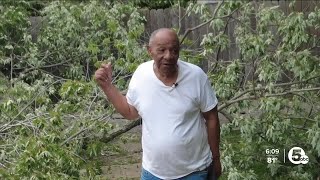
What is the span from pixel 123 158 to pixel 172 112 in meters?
3.89

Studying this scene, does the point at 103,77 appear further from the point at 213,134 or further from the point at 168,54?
the point at 213,134

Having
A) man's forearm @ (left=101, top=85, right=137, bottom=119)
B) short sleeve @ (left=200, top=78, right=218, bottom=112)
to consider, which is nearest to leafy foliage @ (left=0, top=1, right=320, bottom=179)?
man's forearm @ (left=101, top=85, right=137, bottom=119)

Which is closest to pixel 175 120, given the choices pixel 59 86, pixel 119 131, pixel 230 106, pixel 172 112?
pixel 172 112

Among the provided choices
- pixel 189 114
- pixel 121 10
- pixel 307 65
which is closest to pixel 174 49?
pixel 189 114

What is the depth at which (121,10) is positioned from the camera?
8.53m

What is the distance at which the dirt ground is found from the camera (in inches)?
275

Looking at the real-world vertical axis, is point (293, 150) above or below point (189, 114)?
below

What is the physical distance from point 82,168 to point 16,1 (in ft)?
17.5

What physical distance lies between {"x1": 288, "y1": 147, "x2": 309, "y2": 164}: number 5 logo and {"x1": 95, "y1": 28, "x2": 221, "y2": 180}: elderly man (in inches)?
92.3

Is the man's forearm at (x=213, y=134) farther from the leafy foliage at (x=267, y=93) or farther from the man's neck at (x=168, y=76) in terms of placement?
the leafy foliage at (x=267, y=93)

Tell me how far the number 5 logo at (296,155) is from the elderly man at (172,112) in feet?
7.69

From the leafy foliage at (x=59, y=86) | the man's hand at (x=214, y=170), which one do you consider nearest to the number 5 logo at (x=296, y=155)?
the leafy foliage at (x=59, y=86)

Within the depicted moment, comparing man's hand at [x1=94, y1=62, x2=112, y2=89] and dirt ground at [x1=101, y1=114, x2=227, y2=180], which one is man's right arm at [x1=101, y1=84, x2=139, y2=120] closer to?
man's hand at [x1=94, y1=62, x2=112, y2=89]

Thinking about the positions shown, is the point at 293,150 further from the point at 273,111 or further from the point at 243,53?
the point at 243,53
